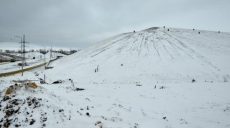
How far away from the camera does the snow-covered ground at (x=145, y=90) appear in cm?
1428

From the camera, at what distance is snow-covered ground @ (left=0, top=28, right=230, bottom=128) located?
14281 millimetres

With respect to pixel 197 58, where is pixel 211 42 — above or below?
above

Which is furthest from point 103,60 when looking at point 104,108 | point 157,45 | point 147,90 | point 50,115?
point 50,115

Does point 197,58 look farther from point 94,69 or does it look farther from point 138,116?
point 138,116

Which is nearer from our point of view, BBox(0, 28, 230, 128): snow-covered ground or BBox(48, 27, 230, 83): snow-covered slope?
BBox(0, 28, 230, 128): snow-covered ground

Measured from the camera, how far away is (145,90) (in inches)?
1035

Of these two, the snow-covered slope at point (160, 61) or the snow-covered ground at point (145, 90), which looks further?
the snow-covered slope at point (160, 61)

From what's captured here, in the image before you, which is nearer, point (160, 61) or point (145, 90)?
point (145, 90)

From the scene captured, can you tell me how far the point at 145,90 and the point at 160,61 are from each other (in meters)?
18.9

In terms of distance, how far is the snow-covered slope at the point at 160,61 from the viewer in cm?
3679

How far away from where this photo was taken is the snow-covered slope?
36.8 m

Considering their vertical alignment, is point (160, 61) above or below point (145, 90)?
above

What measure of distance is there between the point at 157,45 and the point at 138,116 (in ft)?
140

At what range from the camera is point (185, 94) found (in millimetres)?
24109
